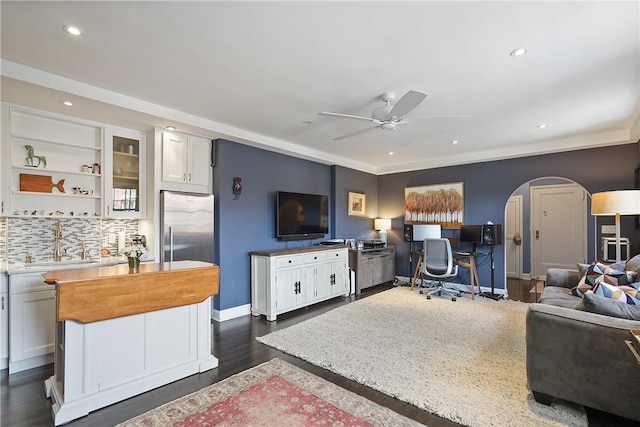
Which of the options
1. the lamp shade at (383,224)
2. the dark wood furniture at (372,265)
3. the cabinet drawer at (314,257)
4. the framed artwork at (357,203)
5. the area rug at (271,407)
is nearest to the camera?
the area rug at (271,407)

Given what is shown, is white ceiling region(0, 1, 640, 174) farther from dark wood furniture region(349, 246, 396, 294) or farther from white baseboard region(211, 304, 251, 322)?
dark wood furniture region(349, 246, 396, 294)

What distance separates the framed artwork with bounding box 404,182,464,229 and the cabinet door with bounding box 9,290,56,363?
577 centimetres

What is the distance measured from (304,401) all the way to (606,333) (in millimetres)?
1979

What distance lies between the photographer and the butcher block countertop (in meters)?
2.02

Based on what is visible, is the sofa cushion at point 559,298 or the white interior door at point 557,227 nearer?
the sofa cushion at point 559,298

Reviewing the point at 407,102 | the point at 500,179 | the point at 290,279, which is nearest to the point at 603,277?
the point at 407,102

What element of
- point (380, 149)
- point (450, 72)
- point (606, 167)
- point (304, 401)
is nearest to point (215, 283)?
point (304, 401)

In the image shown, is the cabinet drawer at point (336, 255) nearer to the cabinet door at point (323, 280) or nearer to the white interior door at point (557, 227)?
the cabinet door at point (323, 280)

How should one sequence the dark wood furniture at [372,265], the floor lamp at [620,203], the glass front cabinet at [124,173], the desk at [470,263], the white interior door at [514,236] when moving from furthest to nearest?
the white interior door at [514,236], the dark wood furniture at [372,265], the desk at [470,263], the glass front cabinet at [124,173], the floor lamp at [620,203]

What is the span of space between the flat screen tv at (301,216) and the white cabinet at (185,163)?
3.66 feet

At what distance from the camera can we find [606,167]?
4.51m

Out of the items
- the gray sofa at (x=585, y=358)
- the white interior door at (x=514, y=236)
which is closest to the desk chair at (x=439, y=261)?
the white interior door at (x=514, y=236)

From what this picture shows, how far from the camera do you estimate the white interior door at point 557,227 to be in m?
6.34

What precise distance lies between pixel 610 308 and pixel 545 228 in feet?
18.7
